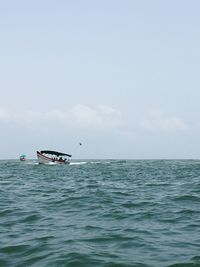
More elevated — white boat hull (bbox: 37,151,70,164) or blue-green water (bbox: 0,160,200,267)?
white boat hull (bbox: 37,151,70,164)

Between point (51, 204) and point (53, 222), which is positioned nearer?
point (53, 222)

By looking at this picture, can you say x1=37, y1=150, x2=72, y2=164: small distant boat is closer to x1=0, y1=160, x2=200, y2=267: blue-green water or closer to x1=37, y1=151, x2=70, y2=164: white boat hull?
x1=37, y1=151, x2=70, y2=164: white boat hull

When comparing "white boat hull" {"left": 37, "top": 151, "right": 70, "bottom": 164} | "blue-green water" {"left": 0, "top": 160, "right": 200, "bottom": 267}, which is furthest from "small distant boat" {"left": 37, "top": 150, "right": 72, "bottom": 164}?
"blue-green water" {"left": 0, "top": 160, "right": 200, "bottom": 267}

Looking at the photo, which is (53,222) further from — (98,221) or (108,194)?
(108,194)

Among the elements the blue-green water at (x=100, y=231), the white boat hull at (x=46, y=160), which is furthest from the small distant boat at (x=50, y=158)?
the blue-green water at (x=100, y=231)

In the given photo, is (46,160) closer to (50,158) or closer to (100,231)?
(50,158)

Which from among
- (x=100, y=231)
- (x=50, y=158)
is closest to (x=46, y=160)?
(x=50, y=158)

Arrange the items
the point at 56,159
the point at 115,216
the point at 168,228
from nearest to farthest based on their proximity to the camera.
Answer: the point at 168,228 < the point at 115,216 < the point at 56,159

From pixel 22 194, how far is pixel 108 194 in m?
4.43

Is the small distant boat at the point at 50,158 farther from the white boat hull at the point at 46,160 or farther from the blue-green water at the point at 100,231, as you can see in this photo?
the blue-green water at the point at 100,231

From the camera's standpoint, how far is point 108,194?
18984 millimetres

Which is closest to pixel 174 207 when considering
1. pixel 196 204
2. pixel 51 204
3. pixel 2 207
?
pixel 196 204

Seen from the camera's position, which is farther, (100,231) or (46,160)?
(46,160)

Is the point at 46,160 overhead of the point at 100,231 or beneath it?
overhead
